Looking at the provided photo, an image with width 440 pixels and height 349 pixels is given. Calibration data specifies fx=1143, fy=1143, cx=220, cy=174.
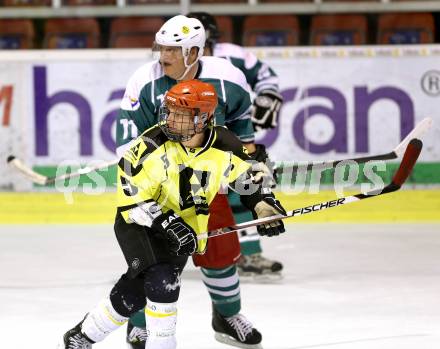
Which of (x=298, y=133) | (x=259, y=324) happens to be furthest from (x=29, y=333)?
(x=298, y=133)

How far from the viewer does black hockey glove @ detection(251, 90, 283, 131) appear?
5.41 meters

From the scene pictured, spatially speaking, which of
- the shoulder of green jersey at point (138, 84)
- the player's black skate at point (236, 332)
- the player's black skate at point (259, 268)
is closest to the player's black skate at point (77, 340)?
the player's black skate at point (236, 332)

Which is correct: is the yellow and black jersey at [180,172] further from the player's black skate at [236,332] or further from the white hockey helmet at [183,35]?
the player's black skate at [236,332]

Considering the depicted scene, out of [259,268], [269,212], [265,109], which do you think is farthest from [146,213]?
[265,109]

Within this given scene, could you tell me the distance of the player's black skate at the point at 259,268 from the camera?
523 centimetres

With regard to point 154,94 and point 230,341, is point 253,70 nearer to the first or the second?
point 154,94

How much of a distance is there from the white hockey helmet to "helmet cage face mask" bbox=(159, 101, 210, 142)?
603 millimetres

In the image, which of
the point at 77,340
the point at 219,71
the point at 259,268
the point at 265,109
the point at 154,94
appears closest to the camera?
the point at 77,340

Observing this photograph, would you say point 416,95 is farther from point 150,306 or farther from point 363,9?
point 150,306

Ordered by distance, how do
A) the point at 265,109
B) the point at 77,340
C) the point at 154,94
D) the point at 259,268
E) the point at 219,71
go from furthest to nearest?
1. the point at 265,109
2. the point at 259,268
3. the point at 219,71
4. the point at 154,94
5. the point at 77,340

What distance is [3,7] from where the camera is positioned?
8.47m

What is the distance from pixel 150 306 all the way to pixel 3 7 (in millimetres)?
5591

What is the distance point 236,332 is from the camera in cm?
399

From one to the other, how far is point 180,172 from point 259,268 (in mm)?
1948
